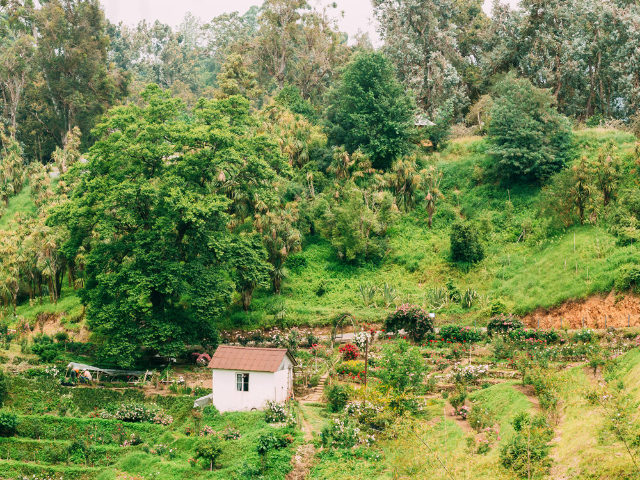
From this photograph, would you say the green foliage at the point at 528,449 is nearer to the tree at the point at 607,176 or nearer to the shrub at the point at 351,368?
the shrub at the point at 351,368

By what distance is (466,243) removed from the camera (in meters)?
39.5

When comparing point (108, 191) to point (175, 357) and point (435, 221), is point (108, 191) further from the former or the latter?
point (435, 221)

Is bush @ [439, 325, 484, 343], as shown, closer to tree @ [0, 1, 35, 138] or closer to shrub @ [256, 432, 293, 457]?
shrub @ [256, 432, 293, 457]

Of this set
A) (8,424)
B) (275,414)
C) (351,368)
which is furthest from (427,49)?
(8,424)

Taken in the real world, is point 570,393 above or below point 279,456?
above

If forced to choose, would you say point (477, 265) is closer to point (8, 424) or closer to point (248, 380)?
point (248, 380)

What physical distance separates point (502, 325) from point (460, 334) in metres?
1.99

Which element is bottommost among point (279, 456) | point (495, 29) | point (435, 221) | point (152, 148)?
point (279, 456)

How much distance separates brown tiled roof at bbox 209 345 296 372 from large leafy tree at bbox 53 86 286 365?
17.1 feet

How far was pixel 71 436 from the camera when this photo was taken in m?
24.4

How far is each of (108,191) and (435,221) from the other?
20.6 meters

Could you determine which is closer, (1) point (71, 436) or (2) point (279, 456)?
(2) point (279, 456)

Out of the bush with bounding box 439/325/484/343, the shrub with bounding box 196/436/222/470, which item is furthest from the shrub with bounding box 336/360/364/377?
the shrub with bounding box 196/436/222/470

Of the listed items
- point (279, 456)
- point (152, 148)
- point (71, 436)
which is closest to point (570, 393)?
point (279, 456)
